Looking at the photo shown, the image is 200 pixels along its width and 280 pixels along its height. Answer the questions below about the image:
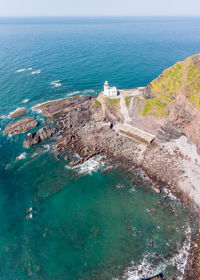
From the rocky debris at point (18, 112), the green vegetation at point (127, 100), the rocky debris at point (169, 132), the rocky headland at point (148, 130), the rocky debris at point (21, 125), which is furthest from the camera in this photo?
the rocky debris at point (18, 112)

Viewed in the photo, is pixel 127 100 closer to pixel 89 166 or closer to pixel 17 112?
pixel 89 166

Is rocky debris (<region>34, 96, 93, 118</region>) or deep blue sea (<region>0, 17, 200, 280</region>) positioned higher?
rocky debris (<region>34, 96, 93, 118</region>)

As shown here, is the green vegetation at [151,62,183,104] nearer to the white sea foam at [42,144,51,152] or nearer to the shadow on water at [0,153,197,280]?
the shadow on water at [0,153,197,280]

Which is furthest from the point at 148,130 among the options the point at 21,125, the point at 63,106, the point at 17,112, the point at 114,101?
the point at 17,112

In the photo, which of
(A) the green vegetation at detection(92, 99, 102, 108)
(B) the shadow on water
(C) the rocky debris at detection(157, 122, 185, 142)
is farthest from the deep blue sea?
(A) the green vegetation at detection(92, 99, 102, 108)

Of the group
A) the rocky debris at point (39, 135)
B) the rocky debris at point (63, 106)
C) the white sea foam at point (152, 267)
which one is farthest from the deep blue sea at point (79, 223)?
the rocky debris at point (63, 106)

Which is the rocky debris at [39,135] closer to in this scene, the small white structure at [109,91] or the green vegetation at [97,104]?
the green vegetation at [97,104]
